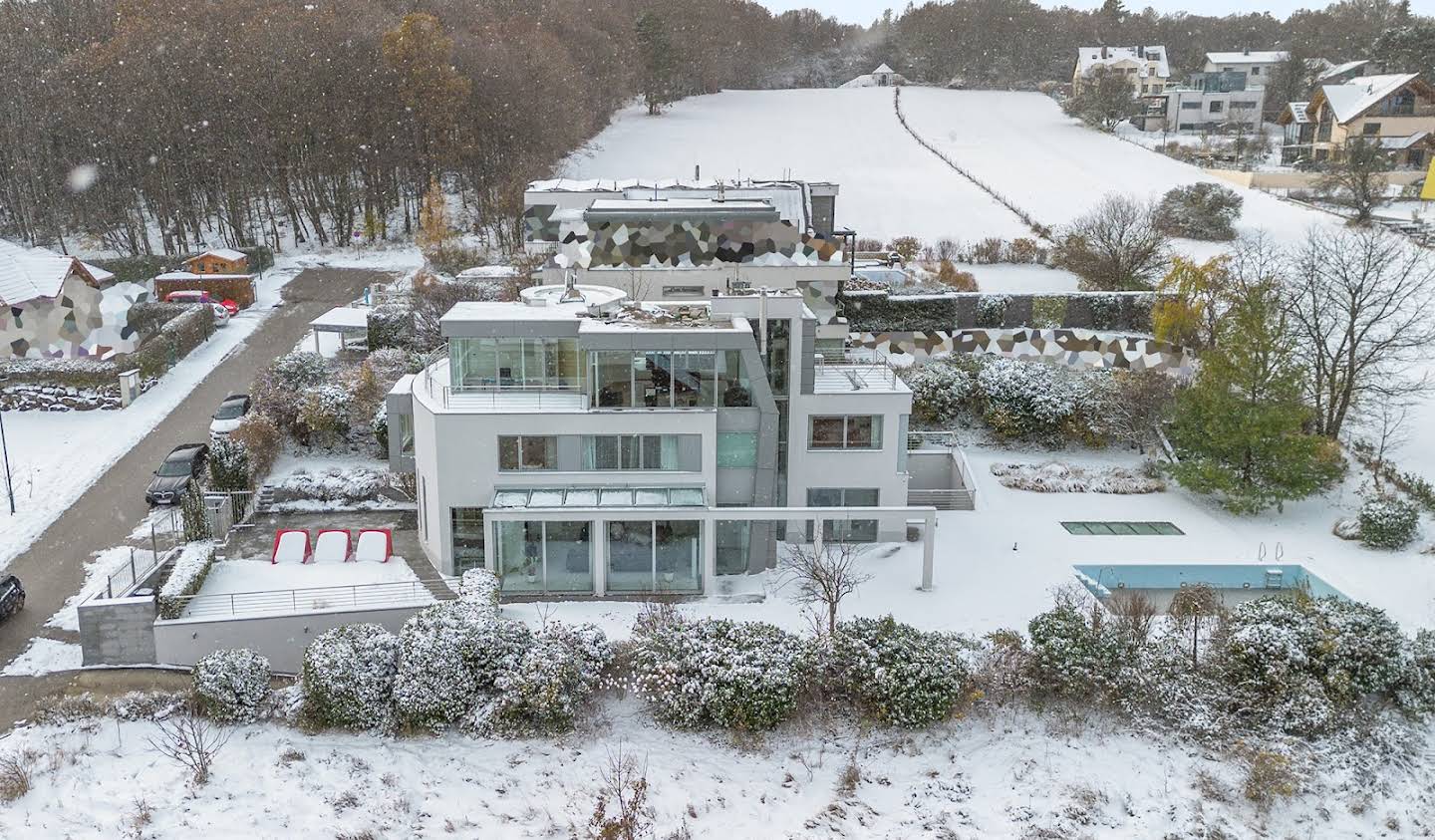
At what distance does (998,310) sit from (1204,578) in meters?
17.7

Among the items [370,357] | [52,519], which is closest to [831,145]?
[370,357]

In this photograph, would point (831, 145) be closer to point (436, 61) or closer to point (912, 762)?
point (436, 61)

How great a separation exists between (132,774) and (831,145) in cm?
6804

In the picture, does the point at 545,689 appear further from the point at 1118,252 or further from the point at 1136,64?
the point at 1136,64

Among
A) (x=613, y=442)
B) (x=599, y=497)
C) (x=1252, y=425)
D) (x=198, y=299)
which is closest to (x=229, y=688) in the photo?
(x=599, y=497)

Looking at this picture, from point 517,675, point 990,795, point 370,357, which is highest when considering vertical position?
point 370,357

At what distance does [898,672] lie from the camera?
18.8 m

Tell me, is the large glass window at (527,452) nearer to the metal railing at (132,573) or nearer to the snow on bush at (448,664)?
the snow on bush at (448,664)

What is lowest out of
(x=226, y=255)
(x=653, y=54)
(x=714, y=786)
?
(x=714, y=786)

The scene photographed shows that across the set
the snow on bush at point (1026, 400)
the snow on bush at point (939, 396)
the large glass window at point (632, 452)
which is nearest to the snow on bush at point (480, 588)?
the large glass window at point (632, 452)

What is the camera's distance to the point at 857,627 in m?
19.5

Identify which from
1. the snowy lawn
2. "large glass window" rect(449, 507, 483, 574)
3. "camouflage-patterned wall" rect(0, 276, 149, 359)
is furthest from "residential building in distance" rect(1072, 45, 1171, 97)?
the snowy lawn

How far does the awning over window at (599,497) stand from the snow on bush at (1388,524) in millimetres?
15523

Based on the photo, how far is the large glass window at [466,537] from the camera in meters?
22.8
